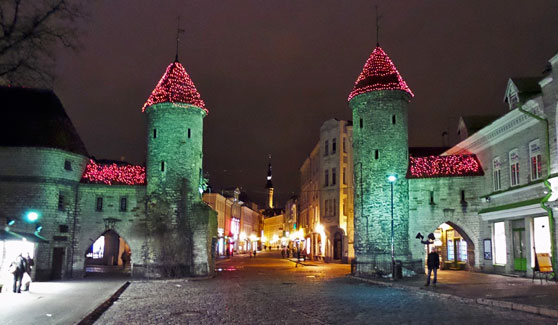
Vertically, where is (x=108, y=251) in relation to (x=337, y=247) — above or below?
below

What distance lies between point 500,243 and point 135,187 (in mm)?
21657

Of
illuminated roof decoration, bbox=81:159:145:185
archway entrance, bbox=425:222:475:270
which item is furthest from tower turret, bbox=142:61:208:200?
archway entrance, bbox=425:222:475:270

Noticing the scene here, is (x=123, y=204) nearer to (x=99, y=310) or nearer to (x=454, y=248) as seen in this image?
(x=99, y=310)

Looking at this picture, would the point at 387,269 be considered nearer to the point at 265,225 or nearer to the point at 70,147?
the point at 70,147

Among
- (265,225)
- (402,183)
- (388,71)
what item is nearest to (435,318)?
(402,183)

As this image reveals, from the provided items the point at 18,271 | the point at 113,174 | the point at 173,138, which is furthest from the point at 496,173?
the point at 18,271

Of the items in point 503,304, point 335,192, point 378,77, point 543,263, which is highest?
point 378,77

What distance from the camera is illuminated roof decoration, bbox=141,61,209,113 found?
32594mm

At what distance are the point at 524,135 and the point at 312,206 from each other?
124 ft

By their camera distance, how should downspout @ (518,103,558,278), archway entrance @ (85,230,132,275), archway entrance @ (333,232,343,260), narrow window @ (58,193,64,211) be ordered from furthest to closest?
1. archway entrance @ (333,232,343,260)
2. archway entrance @ (85,230,132,275)
3. narrow window @ (58,193,64,211)
4. downspout @ (518,103,558,278)

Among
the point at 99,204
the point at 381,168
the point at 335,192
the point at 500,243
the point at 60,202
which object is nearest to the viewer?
the point at 500,243

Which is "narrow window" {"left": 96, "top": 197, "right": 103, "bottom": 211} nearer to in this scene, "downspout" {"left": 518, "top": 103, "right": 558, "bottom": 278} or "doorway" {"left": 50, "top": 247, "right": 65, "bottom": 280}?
"doorway" {"left": 50, "top": 247, "right": 65, "bottom": 280}

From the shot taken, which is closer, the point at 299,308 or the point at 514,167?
the point at 299,308

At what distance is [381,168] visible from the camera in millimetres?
30078
